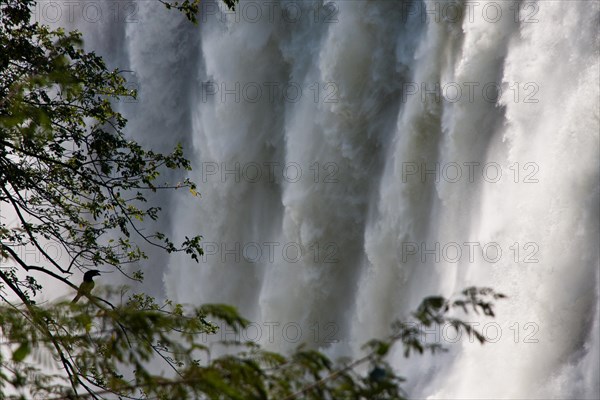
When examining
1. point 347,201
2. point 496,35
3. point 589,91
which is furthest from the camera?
point 347,201

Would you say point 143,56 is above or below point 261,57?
above

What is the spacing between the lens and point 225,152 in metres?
17.7

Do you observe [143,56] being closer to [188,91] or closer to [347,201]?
[188,91]

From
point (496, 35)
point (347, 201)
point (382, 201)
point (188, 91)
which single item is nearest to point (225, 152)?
point (188, 91)

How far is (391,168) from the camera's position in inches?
527

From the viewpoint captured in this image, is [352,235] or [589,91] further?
[352,235]

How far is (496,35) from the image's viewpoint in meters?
11.2

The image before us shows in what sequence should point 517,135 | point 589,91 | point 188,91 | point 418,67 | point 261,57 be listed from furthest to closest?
point 188,91 → point 261,57 → point 418,67 → point 517,135 → point 589,91

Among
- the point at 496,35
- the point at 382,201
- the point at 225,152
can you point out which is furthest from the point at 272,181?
the point at 496,35

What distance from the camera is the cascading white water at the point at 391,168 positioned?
9.29m

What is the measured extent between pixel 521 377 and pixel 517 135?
121 inches

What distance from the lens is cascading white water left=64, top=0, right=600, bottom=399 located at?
9289 millimetres

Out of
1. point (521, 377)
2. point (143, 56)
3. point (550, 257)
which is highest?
point (143, 56)

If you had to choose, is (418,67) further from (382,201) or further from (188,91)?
(188,91)
